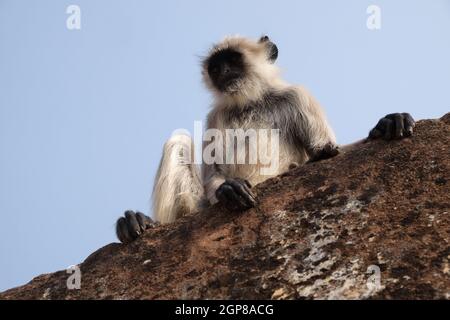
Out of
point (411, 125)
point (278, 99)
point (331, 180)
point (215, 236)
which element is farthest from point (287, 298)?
point (278, 99)

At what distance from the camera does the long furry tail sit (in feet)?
19.8

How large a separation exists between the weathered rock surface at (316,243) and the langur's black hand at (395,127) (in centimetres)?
7

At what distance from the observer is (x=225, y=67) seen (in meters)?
7.50

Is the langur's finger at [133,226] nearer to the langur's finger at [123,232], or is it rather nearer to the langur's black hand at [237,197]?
the langur's finger at [123,232]

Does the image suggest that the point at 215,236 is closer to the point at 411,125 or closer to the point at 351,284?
the point at 351,284

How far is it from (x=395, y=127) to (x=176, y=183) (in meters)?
2.35

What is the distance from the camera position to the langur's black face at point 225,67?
727cm

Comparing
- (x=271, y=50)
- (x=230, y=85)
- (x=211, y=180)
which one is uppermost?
(x=271, y=50)

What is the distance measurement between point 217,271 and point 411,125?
5.84 ft

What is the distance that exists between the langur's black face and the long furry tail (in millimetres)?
1118

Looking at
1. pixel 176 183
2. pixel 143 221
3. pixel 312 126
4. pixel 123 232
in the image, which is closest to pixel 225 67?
pixel 312 126

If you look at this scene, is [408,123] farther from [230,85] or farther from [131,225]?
[230,85]

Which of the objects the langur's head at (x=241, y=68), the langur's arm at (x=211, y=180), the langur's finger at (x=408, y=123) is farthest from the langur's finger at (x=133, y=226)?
the langur's head at (x=241, y=68)

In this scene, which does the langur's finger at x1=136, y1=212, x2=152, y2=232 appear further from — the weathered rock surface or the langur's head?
the langur's head
